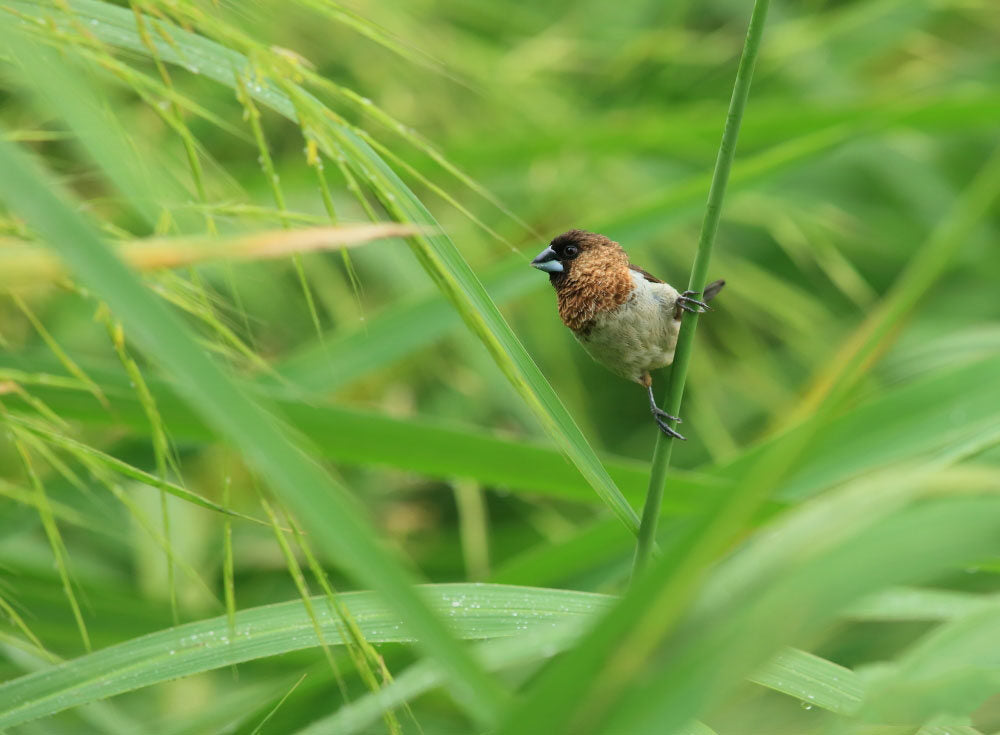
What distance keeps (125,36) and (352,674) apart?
2.68ft

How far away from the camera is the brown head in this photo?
4.57 ft

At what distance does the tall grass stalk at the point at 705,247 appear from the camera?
0.87 meters

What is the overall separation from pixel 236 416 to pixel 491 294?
1201mm

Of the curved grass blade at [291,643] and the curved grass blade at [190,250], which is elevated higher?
the curved grass blade at [190,250]

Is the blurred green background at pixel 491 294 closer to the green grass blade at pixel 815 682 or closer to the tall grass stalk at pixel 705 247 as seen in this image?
the green grass blade at pixel 815 682

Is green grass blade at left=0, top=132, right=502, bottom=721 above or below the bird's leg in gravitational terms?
above

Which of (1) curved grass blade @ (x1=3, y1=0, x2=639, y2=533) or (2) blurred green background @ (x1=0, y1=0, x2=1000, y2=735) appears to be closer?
(1) curved grass blade @ (x1=3, y1=0, x2=639, y2=533)

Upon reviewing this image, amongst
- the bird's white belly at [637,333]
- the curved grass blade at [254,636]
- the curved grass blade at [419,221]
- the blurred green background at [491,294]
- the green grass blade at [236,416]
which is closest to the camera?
the green grass blade at [236,416]

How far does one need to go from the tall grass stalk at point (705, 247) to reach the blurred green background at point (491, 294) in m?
0.26

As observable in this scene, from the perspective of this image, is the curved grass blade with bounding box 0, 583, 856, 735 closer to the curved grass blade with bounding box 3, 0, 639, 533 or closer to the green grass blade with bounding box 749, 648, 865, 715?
the green grass blade with bounding box 749, 648, 865, 715

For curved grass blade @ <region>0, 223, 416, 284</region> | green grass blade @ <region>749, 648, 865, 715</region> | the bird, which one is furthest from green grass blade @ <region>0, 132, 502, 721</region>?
the bird

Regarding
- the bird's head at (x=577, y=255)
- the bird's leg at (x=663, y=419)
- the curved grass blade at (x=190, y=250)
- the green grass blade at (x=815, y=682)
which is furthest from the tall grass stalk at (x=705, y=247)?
the bird's head at (x=577, y=255)

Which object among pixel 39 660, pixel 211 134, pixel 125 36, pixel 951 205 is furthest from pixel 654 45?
pixel 39 660

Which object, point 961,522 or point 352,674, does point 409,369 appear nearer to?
point 352,674
